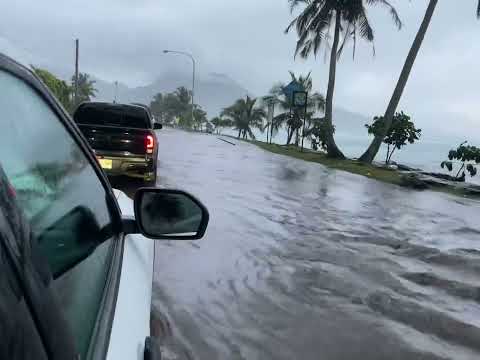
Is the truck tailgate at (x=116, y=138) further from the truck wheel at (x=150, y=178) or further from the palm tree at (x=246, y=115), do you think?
the palm tree at (x=246, y=115)

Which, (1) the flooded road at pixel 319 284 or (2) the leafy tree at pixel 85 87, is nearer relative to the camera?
(1) the flooded road at pixel 319 284

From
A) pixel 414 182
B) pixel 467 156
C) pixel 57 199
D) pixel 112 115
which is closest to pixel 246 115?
pixel 467 156

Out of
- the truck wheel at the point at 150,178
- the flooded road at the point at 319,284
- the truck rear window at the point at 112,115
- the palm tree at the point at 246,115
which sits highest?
the palm tree at the point at 246,115

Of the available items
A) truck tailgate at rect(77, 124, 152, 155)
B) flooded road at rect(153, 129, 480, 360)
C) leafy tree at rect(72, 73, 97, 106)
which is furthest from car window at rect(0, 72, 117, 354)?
leafy tree at rect(72, 73, 97, 106)

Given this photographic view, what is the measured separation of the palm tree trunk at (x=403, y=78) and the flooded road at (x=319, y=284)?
1108 centimetres

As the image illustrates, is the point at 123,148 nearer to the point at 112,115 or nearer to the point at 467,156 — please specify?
the point at 112,115

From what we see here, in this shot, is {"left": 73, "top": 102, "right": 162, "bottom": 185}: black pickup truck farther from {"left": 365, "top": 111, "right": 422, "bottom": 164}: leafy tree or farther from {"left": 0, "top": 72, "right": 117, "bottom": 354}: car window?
{"left": 365, "top": 111, "right": 422, "bottom": 164}: leafy tree

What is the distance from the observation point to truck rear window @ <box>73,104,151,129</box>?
10414mm

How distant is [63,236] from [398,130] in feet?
70.8

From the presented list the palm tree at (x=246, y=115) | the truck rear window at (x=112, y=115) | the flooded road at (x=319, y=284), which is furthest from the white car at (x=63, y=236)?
the palm tree at (x=246, y=115)

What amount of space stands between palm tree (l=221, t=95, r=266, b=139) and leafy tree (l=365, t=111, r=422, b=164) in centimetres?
3652

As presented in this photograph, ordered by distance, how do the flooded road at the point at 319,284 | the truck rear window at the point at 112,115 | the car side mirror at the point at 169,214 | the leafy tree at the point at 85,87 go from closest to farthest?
1. the car side mirror at the point at 169,214
2. the flooded road at the point at 319,284
3. the truck rear window at the point at 112,115
4. the leafy tree at the point at 85,87

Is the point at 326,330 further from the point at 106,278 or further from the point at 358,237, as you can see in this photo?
the point at 358,237

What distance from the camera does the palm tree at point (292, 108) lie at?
44.2 metres
